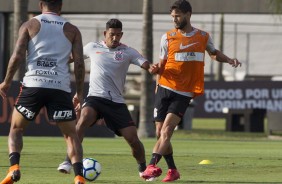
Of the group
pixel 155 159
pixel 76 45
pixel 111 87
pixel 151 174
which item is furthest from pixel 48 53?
pixel 155 159

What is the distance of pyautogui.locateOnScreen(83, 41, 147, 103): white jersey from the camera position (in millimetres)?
13812

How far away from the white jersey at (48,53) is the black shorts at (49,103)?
7 centimetres

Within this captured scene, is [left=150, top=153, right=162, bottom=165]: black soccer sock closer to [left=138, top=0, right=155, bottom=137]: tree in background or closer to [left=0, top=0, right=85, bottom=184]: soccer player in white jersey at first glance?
[left=0, top=0, right=85, bottom=184]: soccer player in white jersey

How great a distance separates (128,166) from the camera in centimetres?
1631

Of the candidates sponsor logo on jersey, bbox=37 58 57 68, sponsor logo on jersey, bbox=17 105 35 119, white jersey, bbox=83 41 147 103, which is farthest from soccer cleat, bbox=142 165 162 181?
sponsor logo on jersey, bbox=37 58 57 68

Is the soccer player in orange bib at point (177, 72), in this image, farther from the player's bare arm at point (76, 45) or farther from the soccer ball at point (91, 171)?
the player's bare arm at point (76, 45)

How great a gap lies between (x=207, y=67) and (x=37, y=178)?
39914mm

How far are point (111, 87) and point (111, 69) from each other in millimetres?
244

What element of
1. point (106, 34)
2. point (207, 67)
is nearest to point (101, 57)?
point (106, 34)

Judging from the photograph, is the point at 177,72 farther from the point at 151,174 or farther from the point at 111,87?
the point at 151,174

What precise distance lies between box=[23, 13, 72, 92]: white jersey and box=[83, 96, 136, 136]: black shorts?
8.07ft

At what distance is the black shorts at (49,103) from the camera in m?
11.3

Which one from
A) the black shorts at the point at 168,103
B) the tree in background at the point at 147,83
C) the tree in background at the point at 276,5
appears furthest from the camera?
the tree in background at the point at 276,5

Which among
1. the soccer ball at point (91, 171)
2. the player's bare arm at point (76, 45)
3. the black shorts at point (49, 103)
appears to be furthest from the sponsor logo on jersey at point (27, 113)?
the soccer ball at point (91, 171)
